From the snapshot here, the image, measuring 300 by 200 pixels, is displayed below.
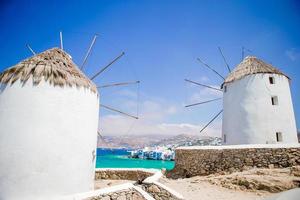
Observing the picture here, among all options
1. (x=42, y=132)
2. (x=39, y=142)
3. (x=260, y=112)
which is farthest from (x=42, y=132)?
(x=260, y=112)

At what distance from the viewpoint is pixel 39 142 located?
5.73 m

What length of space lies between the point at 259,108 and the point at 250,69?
104 inches

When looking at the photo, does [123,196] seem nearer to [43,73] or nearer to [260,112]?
[43,73]

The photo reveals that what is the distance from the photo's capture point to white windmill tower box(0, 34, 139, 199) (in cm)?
561

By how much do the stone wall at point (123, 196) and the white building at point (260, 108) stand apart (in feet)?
29.8

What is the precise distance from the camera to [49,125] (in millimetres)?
5855

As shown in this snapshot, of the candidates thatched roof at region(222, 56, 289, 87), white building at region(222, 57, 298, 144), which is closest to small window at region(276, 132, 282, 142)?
white building at region(222, 57, 298, 144)

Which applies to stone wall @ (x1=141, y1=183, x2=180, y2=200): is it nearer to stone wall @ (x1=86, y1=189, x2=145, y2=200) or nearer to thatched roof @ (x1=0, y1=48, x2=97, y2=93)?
stone wall @ (x1=86, y1=189, x2=145, y2=200)

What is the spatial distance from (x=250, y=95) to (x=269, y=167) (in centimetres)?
591

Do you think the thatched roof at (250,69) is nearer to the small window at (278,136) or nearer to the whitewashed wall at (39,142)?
the small window at (278,136)

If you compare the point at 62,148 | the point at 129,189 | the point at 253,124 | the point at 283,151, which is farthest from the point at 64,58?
the point at 253,124

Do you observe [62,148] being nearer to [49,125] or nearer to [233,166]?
[49,125]

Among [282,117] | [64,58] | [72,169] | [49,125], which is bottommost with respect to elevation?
[72,169]

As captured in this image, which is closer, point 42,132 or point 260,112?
point 42,132
